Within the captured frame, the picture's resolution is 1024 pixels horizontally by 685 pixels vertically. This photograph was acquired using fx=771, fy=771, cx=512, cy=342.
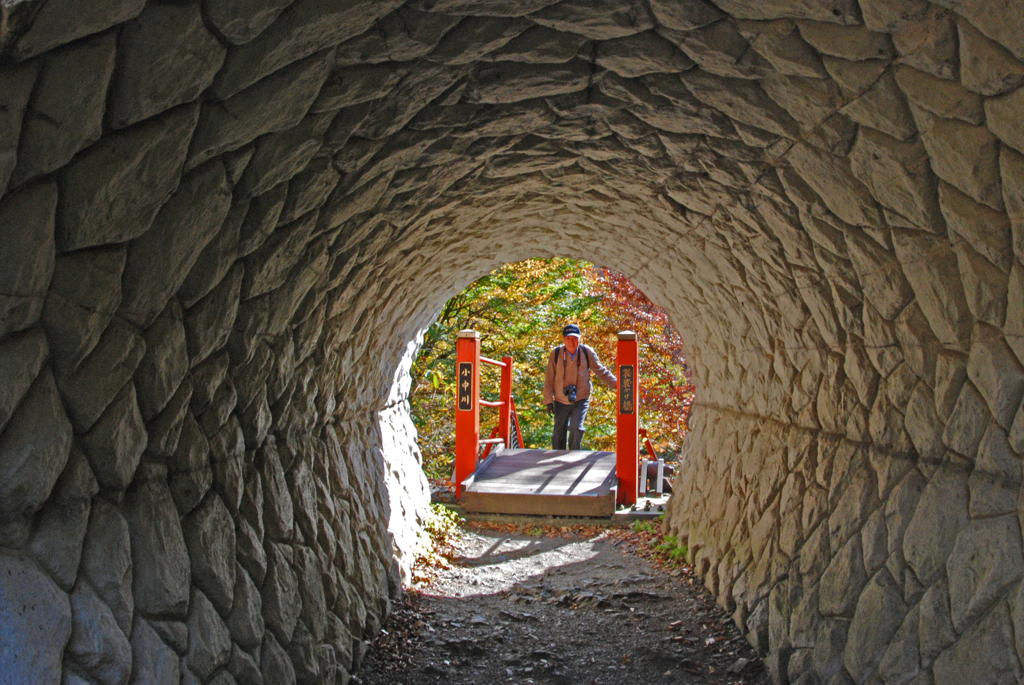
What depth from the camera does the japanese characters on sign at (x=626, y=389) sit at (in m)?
8.59

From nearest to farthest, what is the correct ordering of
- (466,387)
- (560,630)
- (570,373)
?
(560,630) < (466,387) < (570,373)

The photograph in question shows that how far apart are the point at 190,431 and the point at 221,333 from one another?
35 centimetres

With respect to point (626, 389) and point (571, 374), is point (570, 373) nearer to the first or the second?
point (571, 374)

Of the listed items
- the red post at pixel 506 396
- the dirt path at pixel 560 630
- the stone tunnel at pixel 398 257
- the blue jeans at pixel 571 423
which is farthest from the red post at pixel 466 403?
the stone tunnel at pixel 398 257

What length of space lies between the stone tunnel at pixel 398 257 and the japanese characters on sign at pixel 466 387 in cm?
437

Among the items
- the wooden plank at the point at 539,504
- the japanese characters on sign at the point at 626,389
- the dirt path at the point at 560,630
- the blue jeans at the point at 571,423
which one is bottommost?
the dirt path at the point at 560,630

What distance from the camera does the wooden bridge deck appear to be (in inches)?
304

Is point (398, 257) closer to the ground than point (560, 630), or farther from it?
farther from it

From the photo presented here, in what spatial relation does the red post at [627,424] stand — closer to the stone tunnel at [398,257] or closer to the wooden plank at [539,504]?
the wooden plank at [539,504]

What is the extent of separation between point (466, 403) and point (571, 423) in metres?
1.81

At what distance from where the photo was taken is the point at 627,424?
847cm

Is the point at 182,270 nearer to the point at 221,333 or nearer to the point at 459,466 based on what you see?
the point at 221,333

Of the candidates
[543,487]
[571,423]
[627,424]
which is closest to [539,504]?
[543,487]

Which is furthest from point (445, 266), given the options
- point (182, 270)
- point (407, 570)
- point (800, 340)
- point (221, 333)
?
point (182, 270)
